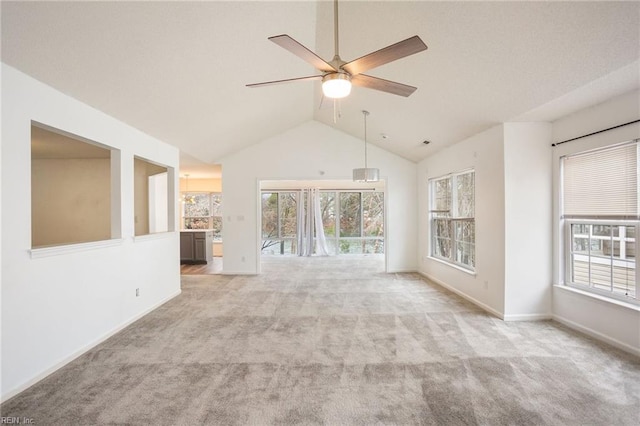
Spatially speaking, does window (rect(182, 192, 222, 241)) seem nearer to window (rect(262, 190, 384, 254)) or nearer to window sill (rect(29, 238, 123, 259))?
window (rect(262, 190, 384, 254))

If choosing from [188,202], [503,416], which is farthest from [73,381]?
[188,202]

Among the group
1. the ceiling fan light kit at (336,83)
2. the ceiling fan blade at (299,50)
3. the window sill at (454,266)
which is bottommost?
the window sill at (454,266)

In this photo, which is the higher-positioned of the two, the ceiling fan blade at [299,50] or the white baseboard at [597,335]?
the ceiling fan blade at [299,50]

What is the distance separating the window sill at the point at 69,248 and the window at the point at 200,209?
666 centimetres

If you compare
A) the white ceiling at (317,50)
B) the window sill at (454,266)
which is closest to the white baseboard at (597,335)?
the window sill at (454,266)

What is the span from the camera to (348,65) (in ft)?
7.43

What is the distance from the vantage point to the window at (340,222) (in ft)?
35.2

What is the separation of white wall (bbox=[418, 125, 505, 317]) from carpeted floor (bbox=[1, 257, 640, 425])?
37cm

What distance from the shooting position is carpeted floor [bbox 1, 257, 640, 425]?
2.16 m

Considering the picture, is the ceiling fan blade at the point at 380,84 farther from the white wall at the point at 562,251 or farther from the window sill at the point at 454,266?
the window sill at the point at 454,266

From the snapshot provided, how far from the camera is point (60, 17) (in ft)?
7.20

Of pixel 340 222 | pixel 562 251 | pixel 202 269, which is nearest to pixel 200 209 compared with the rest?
pixel 202 269

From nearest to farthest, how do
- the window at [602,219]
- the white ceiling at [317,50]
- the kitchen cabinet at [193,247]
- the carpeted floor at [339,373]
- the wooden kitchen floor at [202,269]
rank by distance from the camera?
the carpeted floor at [339,373], the white ceiling at [317,50], the window at [602,219], the wooden kitchen floor at [202,269], the kitchen cabinet at [193,247]

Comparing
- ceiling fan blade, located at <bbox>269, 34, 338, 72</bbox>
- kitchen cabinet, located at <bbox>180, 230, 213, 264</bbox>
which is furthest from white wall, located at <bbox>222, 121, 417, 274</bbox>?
ceiling fan blade, located at <bbox>269, 34, 338, 72</bbox>
